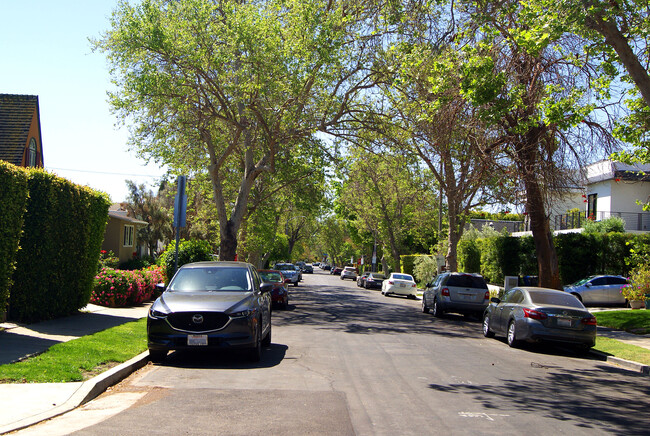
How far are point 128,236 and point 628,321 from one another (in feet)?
90.3

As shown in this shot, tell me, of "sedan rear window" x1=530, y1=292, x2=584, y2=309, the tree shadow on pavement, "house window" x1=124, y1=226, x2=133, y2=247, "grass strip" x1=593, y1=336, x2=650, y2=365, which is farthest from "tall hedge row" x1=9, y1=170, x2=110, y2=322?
"house window" x1=124, y1=226, x2=133, y2=247

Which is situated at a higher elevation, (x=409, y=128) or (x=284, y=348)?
(x=409, y=128)

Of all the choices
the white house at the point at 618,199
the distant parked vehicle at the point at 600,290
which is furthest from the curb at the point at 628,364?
the white house at the point at 618,199

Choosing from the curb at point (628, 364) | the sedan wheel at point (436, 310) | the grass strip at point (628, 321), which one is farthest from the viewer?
the sedan wheel at point (436, 310)

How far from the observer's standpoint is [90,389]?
752 centimetres

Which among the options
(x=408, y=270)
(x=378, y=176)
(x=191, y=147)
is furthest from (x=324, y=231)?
(x=191, y=147)

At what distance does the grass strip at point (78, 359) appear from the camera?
791 cm

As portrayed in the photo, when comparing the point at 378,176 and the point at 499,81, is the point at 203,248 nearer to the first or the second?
the point at 499,81

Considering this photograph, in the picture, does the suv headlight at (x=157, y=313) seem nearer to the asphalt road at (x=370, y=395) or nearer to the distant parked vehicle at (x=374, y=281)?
the asphalt road at (x=370, y=395)

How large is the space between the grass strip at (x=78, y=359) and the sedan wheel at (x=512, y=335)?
837cm

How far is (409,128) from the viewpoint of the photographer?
2270 centimetres

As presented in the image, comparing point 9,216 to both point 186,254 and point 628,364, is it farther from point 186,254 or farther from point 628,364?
point 186,254

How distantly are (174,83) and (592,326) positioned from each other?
16.2 metres

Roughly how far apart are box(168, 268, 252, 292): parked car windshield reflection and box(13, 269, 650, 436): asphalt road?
1260 mm
